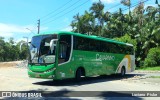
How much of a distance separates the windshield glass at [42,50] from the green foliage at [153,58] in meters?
27.6

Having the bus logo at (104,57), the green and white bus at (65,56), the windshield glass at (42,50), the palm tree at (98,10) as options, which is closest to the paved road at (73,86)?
the green and white bus at (65,56)

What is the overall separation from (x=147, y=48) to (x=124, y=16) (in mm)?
11015

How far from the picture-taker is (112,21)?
56.7 metres

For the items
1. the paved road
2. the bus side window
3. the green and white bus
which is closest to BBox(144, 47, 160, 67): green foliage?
the green and white bus

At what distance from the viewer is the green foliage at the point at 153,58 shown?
43.6 meters

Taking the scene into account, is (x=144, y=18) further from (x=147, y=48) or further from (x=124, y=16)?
(x=147, y=48)

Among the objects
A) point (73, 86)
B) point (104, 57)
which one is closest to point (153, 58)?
point (104, 57)

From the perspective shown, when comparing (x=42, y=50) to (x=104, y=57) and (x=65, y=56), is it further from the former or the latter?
(x=104, y=57)

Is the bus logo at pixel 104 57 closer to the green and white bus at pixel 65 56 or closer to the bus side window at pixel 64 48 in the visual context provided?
the green and white bus at pixel 65 56

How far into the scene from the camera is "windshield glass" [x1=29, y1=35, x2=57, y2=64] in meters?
18.5

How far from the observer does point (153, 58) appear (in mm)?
44000

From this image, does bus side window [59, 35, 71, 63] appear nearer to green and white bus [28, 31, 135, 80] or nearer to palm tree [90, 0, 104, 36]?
green and white bus [28, 31, 135, 80]

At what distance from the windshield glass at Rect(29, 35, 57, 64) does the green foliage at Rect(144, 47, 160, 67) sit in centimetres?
2755

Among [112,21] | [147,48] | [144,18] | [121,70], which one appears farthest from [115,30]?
[121,70]
